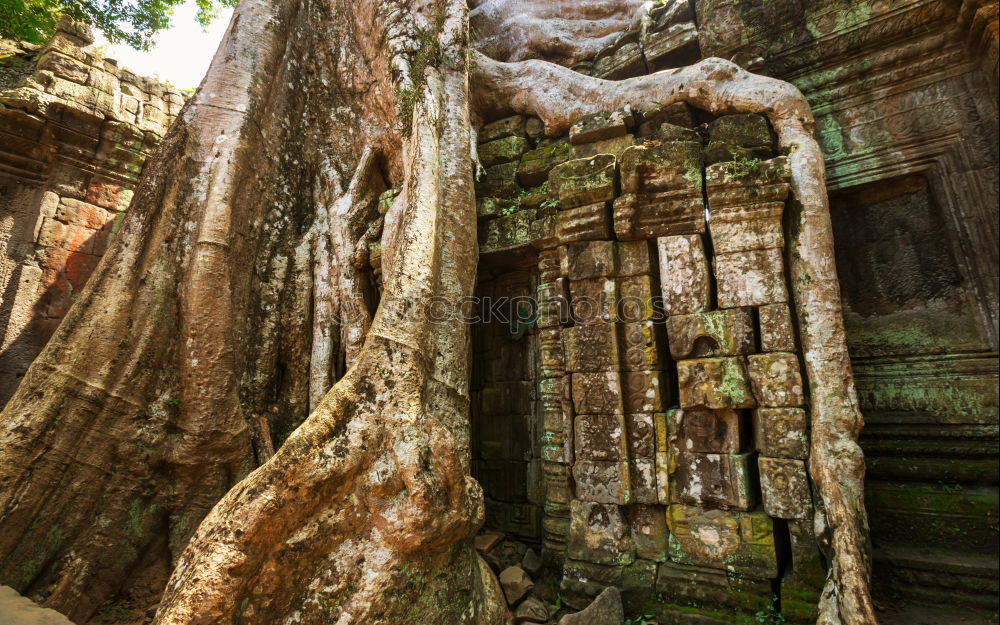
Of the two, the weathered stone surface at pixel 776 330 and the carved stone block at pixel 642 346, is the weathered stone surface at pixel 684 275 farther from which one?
the weathered stone surface at pixel 776 330

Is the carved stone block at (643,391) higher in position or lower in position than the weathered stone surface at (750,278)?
lower

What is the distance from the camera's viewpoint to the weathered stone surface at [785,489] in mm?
2625

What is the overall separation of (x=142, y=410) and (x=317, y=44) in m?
3.65

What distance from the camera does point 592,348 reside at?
10.9 ft

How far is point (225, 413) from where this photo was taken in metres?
3.30

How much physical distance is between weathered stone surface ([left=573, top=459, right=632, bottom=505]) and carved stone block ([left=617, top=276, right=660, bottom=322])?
37.1 inches

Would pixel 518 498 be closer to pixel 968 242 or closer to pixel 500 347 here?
pixel 500 347

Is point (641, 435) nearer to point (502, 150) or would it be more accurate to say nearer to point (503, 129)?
point (502, 150)

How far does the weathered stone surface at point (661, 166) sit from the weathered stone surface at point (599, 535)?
6.90ft

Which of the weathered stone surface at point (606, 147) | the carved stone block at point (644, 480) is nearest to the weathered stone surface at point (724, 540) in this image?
the carved stone block at point (644, 480)

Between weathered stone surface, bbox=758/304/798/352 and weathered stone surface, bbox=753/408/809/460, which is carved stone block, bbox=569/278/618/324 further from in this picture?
weathered stone surface, bbox=753/408/809/460

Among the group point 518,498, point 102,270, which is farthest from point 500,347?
point 102,270

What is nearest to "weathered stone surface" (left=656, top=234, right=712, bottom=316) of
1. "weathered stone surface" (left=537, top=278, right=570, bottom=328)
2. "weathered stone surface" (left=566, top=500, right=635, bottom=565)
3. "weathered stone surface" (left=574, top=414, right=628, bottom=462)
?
"weathered stone surface" (left=537, top=278, right=570, bottom=328)

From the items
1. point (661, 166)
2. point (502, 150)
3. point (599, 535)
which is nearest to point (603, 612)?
point (599, 535)
